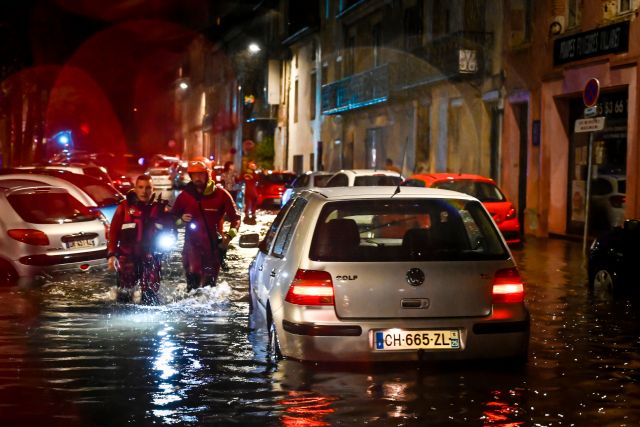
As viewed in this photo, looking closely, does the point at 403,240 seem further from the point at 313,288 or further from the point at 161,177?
the point at 161,177

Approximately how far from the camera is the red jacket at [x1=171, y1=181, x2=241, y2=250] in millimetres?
11570

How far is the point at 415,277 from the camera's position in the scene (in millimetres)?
7262

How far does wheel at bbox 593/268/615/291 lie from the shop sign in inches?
374

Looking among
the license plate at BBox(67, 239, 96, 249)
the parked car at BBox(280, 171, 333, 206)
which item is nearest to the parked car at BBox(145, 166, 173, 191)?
the parked car at BBox(280, 171, 333, 206)

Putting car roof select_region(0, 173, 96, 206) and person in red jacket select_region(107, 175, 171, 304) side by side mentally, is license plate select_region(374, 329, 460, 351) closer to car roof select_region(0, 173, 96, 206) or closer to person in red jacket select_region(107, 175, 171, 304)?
person in red jacket select_region(107, 175, 171, 304)

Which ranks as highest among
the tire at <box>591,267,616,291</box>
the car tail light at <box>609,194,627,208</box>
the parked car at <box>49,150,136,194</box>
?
the parked car at <box>49,150,136,194</box>

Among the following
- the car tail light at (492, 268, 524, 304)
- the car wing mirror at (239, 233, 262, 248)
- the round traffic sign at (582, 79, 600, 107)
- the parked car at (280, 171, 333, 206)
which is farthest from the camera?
the parked car at (280, 171, 333, 206)

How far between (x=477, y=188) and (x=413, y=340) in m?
13.6

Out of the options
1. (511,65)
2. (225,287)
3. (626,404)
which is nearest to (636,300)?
(225,287)

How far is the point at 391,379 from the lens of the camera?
7.67 metres

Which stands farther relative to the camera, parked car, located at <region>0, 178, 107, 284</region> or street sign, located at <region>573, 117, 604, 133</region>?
street sign, located at <region>573, 117, 604, 133</region>

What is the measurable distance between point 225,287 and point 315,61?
38.5 meters

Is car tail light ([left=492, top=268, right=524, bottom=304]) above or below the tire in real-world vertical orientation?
above

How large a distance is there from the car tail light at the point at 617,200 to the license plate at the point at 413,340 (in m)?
15.6
